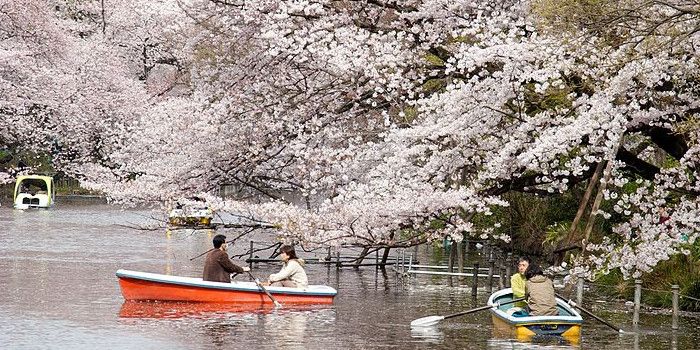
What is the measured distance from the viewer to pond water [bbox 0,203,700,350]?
58.5 feet

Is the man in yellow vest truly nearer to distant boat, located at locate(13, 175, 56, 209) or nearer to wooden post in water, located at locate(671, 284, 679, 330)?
wooden post in water, located at locate(671, 284, 679, 330)

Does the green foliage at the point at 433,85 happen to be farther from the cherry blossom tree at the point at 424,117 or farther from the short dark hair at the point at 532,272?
the short dark hair at the point at 532,272

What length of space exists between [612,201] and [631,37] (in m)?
13.5

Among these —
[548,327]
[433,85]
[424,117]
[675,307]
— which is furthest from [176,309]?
[675,307]

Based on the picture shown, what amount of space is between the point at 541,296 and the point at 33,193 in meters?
40.0

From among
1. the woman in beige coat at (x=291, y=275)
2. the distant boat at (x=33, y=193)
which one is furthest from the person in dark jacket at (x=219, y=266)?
the distant boat at (x=33, y=193)

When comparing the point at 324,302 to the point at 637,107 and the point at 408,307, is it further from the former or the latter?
the point at 637,107

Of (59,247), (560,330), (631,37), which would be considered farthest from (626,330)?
(59,247)

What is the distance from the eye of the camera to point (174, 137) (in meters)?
25.7

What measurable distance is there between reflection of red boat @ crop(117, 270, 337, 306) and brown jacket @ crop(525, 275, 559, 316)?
5.19m

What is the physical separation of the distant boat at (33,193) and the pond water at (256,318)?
2159 cm

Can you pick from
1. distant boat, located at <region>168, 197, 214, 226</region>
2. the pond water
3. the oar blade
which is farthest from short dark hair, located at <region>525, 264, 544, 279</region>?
distant boat, located at <region>168, 197, 214, 226</region>

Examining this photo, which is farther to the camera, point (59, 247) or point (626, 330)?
point (59, 247)

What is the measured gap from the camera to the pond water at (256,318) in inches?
702
